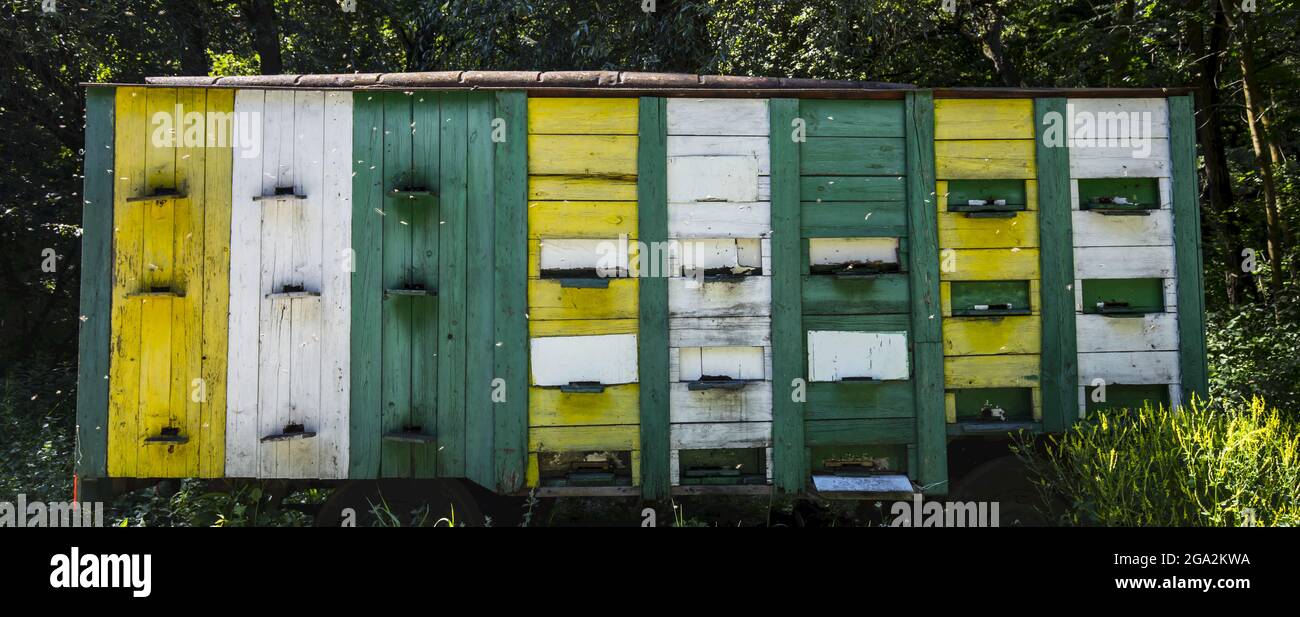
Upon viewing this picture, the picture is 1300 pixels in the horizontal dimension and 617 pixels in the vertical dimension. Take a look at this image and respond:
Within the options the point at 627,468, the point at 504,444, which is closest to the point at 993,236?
the point at 627,468

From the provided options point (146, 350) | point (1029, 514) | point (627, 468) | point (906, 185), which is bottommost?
point (1029, 514)

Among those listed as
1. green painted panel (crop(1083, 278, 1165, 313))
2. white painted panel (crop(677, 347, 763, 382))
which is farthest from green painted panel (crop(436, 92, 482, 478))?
green painted panel (crop(1083, 278, 1165, 313))

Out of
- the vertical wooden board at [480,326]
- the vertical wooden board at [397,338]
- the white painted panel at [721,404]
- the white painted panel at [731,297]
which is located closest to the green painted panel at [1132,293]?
the white painted panel at [731,297]

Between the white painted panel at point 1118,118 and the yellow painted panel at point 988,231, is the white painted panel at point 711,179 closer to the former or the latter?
the yellow painted panel at point 988,231

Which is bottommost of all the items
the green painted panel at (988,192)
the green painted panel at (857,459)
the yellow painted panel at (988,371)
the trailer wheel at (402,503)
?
the trailer wheel at (402,503)

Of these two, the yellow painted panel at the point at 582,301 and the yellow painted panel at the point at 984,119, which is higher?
the yellow painted panel at the point at 984,119

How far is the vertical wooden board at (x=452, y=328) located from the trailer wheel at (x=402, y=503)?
28 cm

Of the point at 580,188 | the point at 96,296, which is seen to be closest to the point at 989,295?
the point at 580,188

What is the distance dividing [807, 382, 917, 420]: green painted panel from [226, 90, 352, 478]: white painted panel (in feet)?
8.90

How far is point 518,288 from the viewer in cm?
430

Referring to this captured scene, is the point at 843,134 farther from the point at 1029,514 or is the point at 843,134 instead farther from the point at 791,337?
the point at 1029,514

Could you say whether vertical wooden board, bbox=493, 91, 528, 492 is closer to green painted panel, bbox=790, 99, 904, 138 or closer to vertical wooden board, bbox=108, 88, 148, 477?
green painted panel, bbox=790, 99, 904, 138

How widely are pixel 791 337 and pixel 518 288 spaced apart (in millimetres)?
1584

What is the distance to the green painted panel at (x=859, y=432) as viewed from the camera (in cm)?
443
